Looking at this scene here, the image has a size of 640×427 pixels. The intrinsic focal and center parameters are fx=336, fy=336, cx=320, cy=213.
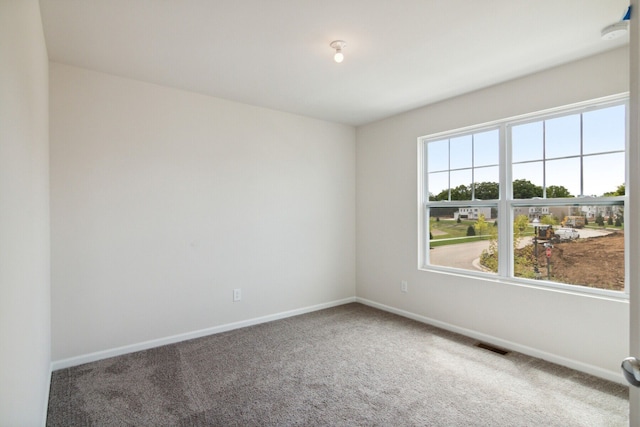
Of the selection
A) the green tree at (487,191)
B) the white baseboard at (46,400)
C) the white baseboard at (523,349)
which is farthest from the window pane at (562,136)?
the white baseboard at (46,400)

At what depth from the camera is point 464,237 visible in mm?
3627

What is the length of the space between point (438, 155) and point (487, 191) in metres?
0.72

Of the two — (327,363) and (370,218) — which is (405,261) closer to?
→ (370,218)

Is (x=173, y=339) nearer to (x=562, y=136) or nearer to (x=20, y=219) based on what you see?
(x=20, y=219)

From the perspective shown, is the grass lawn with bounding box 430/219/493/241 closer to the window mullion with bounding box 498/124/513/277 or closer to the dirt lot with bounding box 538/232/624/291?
the window mullion with bounding box 498/124/513/277

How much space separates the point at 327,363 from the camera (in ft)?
9.32

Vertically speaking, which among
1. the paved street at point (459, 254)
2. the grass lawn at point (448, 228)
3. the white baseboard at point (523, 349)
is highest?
the grass lawn at point (448, 228)

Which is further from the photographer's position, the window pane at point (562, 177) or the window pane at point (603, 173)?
the window pane at point (562, 177)

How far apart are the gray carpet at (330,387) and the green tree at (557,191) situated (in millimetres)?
1430

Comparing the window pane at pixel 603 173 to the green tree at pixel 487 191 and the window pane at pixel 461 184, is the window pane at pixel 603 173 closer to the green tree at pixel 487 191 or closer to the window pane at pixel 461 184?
the green tree at pixel 487 191

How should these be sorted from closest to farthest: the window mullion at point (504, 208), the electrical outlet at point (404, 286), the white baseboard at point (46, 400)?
the white baseboard at point (46, 400) < the window mullion at point (504, 208) < the electrical outlet at point (404, 286)

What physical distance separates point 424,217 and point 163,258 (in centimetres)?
287

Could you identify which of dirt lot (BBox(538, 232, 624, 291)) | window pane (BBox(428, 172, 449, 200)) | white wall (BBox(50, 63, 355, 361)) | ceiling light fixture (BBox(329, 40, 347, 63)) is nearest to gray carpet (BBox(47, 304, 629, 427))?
white wall (BBox(50, 63, 355, 361))

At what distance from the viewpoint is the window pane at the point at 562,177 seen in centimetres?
281
